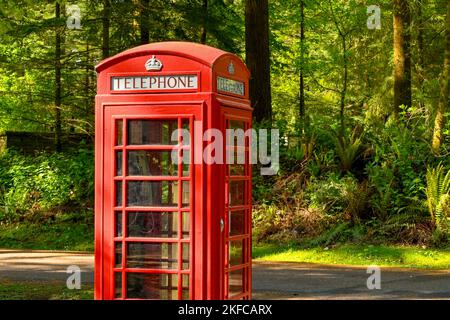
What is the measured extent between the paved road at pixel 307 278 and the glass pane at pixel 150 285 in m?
2.95

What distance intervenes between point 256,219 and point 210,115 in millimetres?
9816

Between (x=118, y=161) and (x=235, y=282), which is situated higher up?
(x=118, y=161)

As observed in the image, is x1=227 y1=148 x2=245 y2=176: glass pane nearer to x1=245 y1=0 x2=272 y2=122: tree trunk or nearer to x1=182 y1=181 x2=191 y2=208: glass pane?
x1=182 y1=181 x2=191 y2=208: glass pane

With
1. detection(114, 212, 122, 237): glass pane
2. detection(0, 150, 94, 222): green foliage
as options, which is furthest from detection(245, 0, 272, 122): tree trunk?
detection(114, 212, 122, 237): glass pane

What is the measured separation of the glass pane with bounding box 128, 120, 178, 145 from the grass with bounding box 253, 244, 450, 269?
7.23 m

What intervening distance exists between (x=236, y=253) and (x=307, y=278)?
4.57 m

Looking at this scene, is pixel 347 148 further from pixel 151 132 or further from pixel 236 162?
pixel 151 132

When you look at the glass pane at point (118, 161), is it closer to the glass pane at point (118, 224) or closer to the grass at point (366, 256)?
the glass pane at point (118, 224)

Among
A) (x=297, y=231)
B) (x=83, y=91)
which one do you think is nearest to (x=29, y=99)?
(x=83, y=91)

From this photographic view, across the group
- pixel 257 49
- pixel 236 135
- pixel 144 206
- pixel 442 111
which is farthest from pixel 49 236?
pixel 236 135

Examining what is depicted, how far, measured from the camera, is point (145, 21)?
19781mm

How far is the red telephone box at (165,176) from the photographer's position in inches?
270

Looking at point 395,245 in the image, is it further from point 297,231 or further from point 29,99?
point 29,99

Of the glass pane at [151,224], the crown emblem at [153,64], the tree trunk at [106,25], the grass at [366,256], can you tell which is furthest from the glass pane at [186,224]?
the tree trunk at [106,25]
